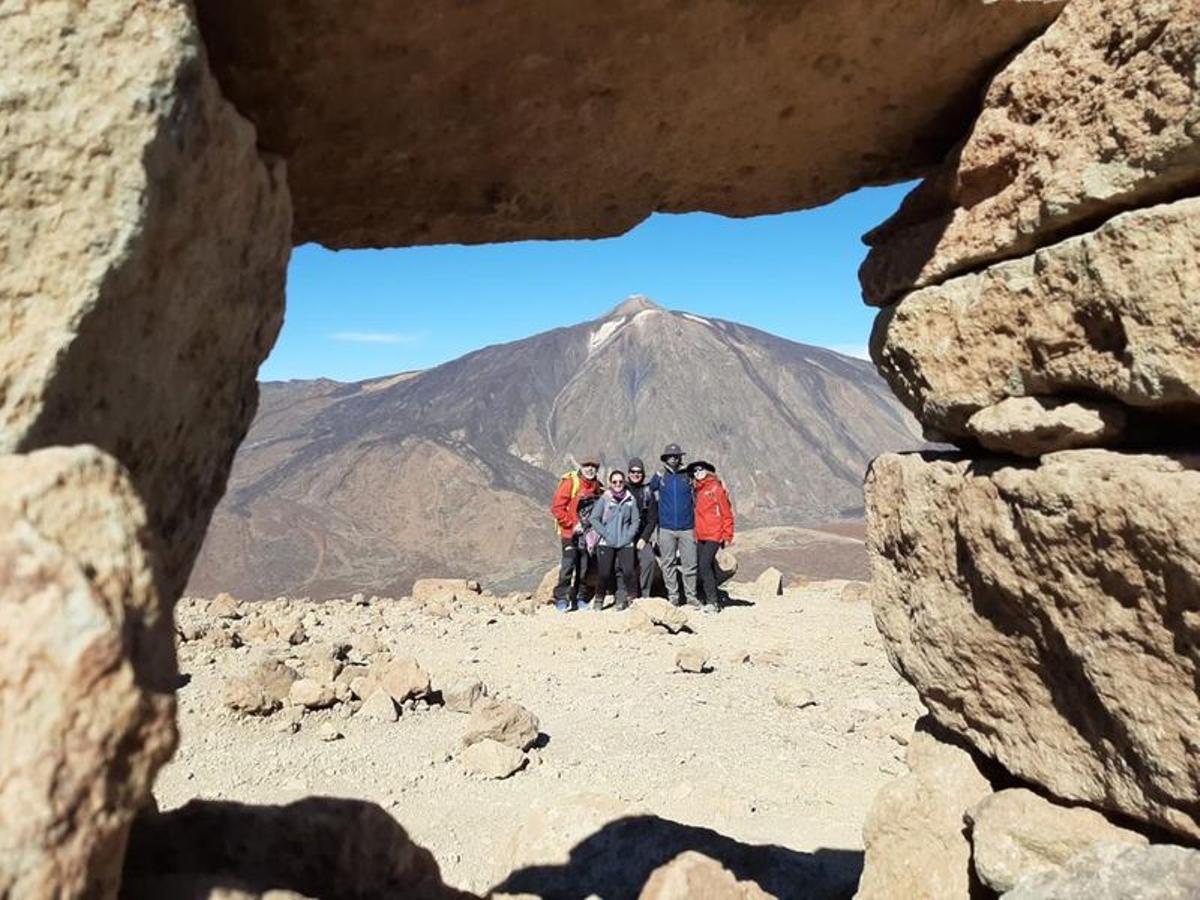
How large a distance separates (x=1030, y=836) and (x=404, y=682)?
4681 mm

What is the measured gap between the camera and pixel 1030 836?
8.66 feet

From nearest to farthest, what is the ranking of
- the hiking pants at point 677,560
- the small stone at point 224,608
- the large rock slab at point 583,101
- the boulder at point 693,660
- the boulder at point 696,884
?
the large rock slab at point 583,101 → the boulder at point 696,884 → the boulder at point 693,660 → the small stone at point 224,608 → the hiking pants at point 677,560

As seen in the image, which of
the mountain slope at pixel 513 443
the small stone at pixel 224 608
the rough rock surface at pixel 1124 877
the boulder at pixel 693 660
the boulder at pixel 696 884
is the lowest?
the boulder at pixel 696 884

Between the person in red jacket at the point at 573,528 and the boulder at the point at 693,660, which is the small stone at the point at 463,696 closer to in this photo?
the boulder at the point at 693,660

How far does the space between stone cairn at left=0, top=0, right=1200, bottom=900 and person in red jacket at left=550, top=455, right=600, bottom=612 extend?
26.6 ft

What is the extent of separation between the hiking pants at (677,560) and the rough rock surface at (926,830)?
25.2ft

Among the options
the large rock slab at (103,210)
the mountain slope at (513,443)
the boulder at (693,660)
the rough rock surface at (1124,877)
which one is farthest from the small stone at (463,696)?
the mountain slope at (513,443)

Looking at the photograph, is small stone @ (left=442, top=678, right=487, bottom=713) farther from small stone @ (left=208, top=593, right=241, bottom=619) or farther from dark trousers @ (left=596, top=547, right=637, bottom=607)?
dark trousers @ (left=596, top=547, right=637, bottom=607)

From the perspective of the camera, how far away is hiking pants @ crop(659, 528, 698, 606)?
35.6 feet

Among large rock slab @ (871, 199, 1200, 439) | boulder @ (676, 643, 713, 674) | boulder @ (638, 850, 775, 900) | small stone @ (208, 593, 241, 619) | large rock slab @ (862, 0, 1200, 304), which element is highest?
large rock slab @ (862, 0, 1200, 304)

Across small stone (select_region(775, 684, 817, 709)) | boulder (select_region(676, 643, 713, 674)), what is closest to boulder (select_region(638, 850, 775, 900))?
small stone (select_region(775, 684, 817, 709))

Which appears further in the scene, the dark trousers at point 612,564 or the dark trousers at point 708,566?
the dark trousers at point 612,564

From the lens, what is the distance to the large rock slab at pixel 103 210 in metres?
1.62

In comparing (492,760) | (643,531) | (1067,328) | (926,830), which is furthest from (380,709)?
(643,531)
